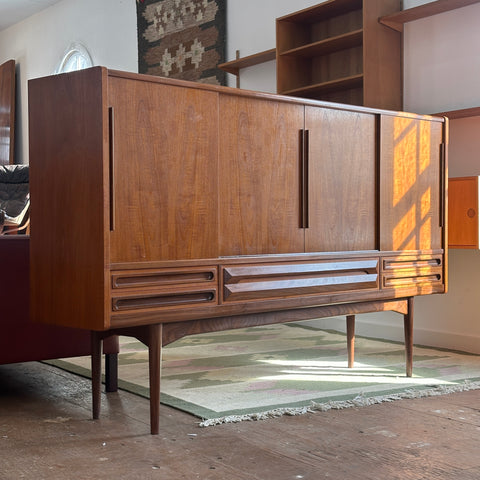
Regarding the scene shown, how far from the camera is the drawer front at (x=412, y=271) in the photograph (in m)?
3.55

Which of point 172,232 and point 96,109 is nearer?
point 96,109

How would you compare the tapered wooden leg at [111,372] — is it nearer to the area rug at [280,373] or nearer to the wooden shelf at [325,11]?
the area rug at [280,373]

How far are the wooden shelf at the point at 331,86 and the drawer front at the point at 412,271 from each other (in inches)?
53.1

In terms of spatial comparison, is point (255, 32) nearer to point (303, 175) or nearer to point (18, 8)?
point (303, 175)

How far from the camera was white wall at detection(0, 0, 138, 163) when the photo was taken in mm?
7430

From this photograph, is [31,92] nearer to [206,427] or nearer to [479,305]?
[206,427]

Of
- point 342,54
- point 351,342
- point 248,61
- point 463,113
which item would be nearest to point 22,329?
point 351,342

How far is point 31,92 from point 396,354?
2.58 meters

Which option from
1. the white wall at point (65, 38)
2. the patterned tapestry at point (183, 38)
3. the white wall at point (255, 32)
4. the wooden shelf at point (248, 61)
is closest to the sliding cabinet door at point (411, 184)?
the wooden shelf at point (248, 61)

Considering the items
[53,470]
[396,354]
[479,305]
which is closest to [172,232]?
[53,470]

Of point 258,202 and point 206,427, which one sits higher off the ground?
point 258,202

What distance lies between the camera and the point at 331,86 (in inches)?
190

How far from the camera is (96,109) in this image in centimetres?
253

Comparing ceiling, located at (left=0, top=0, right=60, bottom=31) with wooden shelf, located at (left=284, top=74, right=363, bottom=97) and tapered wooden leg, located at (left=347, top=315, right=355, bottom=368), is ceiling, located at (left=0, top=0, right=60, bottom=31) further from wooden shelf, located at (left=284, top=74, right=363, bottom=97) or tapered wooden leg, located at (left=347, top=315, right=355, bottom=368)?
tapered wooden leg, located at (left=347, top=315, right=355, bottom=368)
